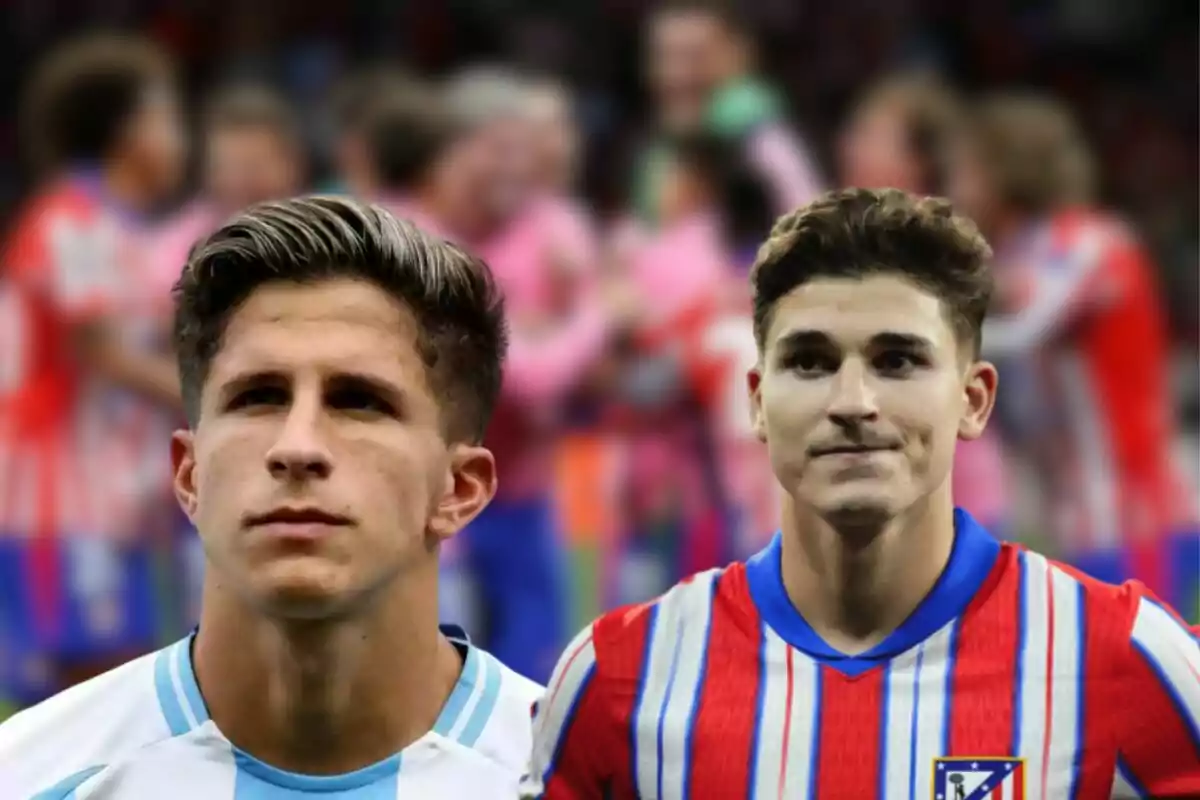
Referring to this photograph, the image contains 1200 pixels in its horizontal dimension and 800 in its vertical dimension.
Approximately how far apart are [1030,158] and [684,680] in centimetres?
563

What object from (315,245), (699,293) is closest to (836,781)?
(315,245)

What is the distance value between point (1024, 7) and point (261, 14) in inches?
200

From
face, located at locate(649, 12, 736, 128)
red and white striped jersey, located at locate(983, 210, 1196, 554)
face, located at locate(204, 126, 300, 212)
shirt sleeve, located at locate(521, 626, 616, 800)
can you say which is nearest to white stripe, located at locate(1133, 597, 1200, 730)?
shirt sleeve, located at locate(521, 626, 616, 800)

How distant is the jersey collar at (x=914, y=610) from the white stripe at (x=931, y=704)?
2 centimetres

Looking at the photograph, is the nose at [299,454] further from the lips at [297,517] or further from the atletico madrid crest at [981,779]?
the atletico madrid crest at [981,779]

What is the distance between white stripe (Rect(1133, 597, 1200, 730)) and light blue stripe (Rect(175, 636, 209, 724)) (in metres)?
1.17

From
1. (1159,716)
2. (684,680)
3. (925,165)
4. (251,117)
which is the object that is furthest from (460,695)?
(251,117)

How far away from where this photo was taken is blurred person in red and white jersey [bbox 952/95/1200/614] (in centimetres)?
777

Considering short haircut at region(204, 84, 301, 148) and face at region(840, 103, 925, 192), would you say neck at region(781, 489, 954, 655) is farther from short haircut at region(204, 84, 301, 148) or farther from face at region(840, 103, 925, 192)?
short haircut at region(204, 84, 301, 148)

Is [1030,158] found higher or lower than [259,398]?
higher

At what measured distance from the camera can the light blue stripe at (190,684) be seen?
284 cm

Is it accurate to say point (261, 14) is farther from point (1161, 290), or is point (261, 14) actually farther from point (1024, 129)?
point (1024, 129)

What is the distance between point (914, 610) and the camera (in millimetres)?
2754

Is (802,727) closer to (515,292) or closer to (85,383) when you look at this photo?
(515,292)
